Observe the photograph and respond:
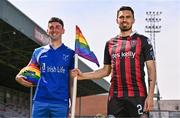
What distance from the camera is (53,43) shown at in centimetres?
501

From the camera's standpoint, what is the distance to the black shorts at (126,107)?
4.36 meters

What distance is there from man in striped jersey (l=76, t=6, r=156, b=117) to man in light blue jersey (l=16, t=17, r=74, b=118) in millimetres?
480

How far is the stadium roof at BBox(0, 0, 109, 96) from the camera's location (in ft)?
54.2

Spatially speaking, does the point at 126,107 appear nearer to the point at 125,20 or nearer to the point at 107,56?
the point at 107,56

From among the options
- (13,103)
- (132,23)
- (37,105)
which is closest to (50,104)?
(37,105)

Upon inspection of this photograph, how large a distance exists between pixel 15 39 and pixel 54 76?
1522 cm

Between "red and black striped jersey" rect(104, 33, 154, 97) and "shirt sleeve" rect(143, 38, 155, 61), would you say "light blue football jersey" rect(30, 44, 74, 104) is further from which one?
"shirt sleeve" rect(143, 38, 155, 61)

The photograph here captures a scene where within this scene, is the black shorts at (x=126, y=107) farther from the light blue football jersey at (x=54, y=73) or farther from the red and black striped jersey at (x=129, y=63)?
the light blue football jersey at (x=54, y=73)

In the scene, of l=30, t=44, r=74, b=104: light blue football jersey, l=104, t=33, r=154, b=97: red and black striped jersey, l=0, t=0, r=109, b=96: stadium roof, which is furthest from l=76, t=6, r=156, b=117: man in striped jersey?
l=0, t=0, r=109, b=96: stadium roof

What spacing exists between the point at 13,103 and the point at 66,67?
25.9 m

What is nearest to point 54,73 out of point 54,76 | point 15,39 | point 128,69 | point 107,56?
point 54,76

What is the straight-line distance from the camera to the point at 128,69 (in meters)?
4.50

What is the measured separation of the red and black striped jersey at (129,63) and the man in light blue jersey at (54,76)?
540mm

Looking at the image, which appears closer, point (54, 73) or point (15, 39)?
point (54, 73)
